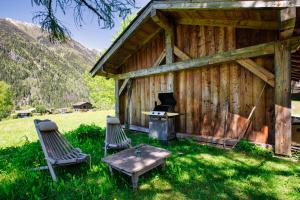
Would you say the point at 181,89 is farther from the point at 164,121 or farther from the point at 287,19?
the point at 287,19

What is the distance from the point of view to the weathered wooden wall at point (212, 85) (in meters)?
5.32

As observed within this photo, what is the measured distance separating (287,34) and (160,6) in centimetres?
368

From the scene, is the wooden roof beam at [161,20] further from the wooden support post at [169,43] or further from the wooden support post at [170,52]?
the wooden support post at [170,52]

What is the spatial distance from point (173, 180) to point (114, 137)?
7.80ft

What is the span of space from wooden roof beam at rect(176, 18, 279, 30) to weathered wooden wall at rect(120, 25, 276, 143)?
17 centimetres

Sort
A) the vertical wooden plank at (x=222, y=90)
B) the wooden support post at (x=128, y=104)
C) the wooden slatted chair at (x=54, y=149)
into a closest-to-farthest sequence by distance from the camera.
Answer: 1. the wooden slatted chair at (x=54, y=149)
2. the vertical wooden plank at (x=222, y=90)
3. the wooden support post at (x=128, y=104)

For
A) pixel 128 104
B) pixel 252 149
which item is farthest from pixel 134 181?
pixel 128 104

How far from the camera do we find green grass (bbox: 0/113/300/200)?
10.9ft

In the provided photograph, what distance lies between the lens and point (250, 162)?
461 cm

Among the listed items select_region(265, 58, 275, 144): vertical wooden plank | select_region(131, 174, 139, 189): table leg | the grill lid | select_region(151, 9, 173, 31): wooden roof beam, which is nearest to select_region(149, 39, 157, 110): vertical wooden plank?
the grill lid

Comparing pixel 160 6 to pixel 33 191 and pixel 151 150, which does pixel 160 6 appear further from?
pixel 33 191

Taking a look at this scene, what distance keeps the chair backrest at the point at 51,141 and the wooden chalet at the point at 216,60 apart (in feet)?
13.4

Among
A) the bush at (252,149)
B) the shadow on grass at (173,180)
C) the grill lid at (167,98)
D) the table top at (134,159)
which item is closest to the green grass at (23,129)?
the shadow on grass at (173,180)

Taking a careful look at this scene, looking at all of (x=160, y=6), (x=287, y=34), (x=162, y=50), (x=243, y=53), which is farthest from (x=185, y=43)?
(x=287, y=34)
